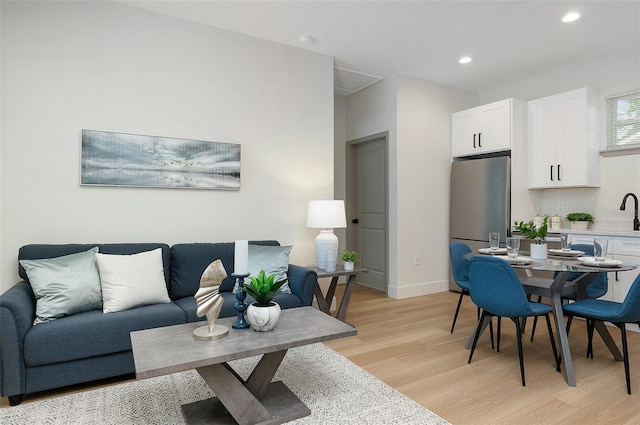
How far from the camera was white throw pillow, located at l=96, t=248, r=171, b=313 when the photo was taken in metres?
2.52

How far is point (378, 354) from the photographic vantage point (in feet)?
9.57

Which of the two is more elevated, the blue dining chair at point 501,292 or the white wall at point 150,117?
the white wall at point 150,117

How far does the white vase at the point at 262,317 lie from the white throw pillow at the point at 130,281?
107 centimetres

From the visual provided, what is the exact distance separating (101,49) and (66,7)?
38 cm

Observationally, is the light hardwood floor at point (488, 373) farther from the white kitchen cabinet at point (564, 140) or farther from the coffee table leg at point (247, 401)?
the white kitchen cabinet at point (564, 140)

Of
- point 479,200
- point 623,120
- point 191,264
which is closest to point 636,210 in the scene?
point 623,120

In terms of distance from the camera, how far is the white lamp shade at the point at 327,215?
3.57 m

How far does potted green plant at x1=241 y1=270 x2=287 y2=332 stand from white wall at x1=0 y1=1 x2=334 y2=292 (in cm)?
168

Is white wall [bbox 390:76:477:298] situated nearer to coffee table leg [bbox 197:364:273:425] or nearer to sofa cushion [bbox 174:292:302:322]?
sofa cushion [bbox 174:292:302:322]

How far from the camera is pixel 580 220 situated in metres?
4.19

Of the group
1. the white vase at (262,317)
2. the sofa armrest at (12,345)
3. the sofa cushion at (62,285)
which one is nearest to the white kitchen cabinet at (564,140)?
the white vase at (262,317)

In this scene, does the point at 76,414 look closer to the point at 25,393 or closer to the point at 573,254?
the point at 25,393

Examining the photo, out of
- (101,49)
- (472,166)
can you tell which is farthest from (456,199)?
(101,49)

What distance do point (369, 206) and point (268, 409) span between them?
12.3ft
